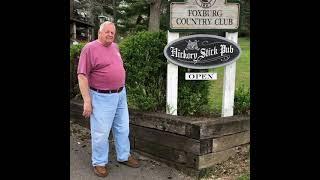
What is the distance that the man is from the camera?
204 inches

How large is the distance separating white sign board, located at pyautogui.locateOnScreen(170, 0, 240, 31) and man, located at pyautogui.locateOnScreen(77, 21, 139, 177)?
0.91 metres

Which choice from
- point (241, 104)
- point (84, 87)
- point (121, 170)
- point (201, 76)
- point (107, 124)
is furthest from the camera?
point (241, 104)

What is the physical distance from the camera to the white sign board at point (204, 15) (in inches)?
228

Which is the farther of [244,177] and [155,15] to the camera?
[155,15]

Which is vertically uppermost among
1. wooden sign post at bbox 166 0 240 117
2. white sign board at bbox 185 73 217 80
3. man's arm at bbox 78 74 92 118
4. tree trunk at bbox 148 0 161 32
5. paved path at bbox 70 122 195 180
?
tree trunk at bbox 148 0 161 32

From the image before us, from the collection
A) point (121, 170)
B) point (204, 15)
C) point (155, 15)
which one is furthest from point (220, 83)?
point (155, 15)

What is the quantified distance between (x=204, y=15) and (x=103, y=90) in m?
1.61

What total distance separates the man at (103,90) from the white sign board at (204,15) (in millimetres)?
908

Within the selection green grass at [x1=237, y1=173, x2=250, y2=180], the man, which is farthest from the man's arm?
green grass at [x1=237, y1=173, x2=250, y2=180]

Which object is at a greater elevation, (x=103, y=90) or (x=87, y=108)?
(x=103, y=90)

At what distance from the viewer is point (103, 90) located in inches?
209

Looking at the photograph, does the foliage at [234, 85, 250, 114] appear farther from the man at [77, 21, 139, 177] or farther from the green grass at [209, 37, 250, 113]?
the man at [77, 21, 139, 177]

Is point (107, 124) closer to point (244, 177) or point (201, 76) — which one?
point (201, 76)
